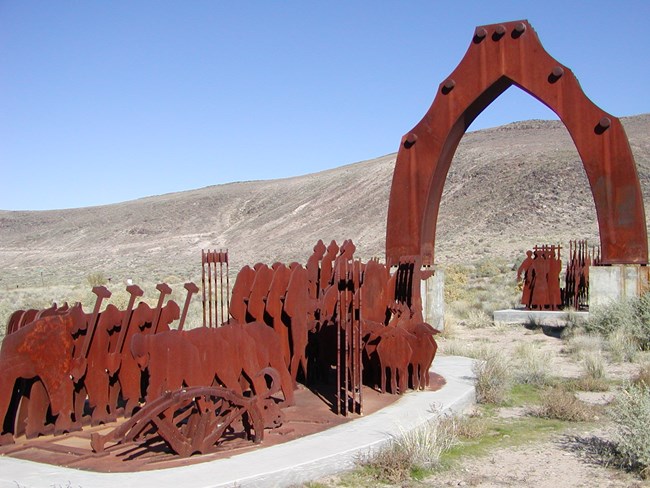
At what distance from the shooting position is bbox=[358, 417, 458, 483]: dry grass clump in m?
6.41

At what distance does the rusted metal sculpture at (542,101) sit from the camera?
553 inches

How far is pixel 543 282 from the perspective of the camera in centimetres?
1789

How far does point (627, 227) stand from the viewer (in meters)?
14.0

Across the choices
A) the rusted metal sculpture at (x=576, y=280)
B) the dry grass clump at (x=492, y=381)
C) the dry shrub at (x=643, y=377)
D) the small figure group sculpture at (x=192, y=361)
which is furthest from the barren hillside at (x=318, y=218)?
the small figure group sculpture at (x=192, y=361)

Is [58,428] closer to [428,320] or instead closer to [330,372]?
[330,372]

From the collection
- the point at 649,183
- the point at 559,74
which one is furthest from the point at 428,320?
the point at 649,183

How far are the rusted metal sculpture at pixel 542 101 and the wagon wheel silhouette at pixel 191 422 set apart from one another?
8602mm

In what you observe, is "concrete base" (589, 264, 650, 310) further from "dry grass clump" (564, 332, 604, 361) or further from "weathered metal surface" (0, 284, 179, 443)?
"weathered metal surface" (0, 284, 179, 443)

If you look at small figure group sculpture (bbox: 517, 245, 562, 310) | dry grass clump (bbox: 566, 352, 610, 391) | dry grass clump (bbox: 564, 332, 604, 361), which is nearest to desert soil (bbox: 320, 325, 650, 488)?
dry grass clump (bbox: 566, 352, 610, 391)

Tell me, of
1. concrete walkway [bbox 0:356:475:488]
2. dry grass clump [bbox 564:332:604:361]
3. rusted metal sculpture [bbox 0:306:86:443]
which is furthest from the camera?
dry grass clump [bbox 564:332:604:361]

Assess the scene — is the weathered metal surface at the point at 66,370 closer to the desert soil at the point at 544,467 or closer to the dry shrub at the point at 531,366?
the desert soil at the point at 544,467

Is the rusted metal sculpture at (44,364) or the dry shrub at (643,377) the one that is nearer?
the rusted metal sculpture at (44,364)

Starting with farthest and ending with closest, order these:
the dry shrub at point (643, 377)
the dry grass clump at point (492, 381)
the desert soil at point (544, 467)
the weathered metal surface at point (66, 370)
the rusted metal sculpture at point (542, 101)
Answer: the rusted metal sculpture at point (542, 101)
the dry shrub at point (643, 377)
the dry grass clump at point (492, 381)
the weathered metal surface at point (66, 370)
the desert soil at point (544, 467)

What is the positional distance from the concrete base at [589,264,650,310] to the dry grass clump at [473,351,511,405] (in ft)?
16.6
